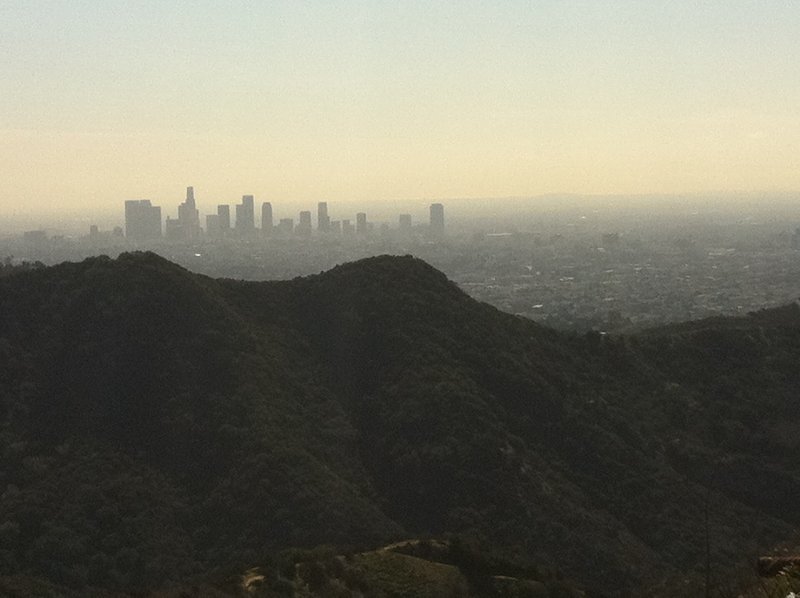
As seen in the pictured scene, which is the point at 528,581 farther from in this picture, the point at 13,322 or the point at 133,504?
the point at 13,322

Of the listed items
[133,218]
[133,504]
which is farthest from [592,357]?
[133,218]

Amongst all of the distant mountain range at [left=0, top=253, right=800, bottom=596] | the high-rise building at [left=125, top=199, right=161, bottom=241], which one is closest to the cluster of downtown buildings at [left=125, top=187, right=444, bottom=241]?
the high-rise building at [left=125, top=199, right=161, bottom=241]

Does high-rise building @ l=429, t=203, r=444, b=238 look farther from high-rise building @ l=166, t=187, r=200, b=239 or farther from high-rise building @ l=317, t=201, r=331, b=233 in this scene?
high-rise building @ l=166, t=187, r=200, b=239

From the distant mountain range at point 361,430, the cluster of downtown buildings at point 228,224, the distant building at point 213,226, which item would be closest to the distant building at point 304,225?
the cluster of downtown buildings at point 228,224

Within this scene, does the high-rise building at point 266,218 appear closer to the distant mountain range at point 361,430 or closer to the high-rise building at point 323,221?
the high-rise building at point 323,221

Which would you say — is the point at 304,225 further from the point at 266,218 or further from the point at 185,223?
the point at 185,223

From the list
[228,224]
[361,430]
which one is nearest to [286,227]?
[228,224]
